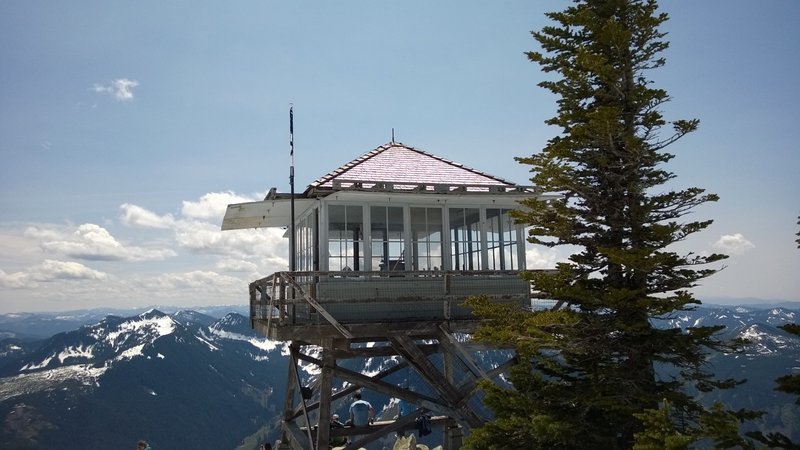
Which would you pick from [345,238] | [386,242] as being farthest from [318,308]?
[386,242]

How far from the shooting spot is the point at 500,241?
58.6 feet

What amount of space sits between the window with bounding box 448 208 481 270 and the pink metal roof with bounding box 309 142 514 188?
1.03 m

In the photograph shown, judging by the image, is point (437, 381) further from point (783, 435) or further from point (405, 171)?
point (783, 435)

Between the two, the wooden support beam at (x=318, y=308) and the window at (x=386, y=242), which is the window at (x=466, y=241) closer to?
the window at (x=386, y=242)

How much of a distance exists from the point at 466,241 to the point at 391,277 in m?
2.80

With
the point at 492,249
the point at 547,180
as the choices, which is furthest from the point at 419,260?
the point at 547,180

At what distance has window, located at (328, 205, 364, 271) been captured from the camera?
16688mm

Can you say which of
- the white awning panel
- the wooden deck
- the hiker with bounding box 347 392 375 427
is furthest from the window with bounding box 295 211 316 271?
the hiker with bounding box 347 392 375 427

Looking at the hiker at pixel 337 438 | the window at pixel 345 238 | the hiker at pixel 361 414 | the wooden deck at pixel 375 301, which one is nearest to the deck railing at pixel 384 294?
the wooden deck at pixel 375 301

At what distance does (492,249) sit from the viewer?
17.8 m

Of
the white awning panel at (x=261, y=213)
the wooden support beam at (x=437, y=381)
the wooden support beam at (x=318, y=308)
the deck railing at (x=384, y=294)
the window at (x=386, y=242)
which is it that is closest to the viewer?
the wooden support beam at (x=318, y=308)

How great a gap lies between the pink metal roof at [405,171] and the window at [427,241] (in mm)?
1025

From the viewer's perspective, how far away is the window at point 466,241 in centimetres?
1769

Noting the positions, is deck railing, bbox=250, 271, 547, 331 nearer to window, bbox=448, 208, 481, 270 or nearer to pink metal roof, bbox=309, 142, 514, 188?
window, bbox=448, 208, 481, 270
